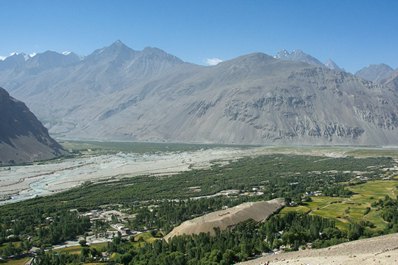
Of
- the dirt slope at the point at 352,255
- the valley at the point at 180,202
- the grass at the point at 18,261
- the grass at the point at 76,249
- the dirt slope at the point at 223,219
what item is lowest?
the grass at the point at 18,261

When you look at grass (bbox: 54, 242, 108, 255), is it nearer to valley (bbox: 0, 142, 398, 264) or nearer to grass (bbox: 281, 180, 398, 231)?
valley (bbox: 0, 142, 398, 264)

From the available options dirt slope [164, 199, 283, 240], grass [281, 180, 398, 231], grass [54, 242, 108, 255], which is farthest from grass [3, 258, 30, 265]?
grass [281, 180, 398, 231]

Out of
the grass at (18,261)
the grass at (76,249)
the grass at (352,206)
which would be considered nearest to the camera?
the grass at (18,261)

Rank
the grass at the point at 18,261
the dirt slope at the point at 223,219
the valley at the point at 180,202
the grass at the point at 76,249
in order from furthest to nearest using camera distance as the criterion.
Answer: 1. the dirt slope at the point at 223,219
2. the grass at the point at 76,249
3. the grass at the point at 18,261
4. the valley at the point at 180,202

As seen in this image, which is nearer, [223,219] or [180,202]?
[223,219]

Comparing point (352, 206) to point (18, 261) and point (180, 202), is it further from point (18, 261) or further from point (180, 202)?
point (18, 261)

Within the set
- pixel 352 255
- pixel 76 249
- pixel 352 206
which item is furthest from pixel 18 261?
Answer: pixel 352 206

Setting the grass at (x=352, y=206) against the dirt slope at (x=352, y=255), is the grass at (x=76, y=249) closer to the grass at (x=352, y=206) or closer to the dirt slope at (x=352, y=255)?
the grass at (x=352, y=206)

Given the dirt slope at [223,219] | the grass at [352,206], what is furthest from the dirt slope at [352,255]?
the grass at [352,206]

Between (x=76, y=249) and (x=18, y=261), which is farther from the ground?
(x=76, y=249)
